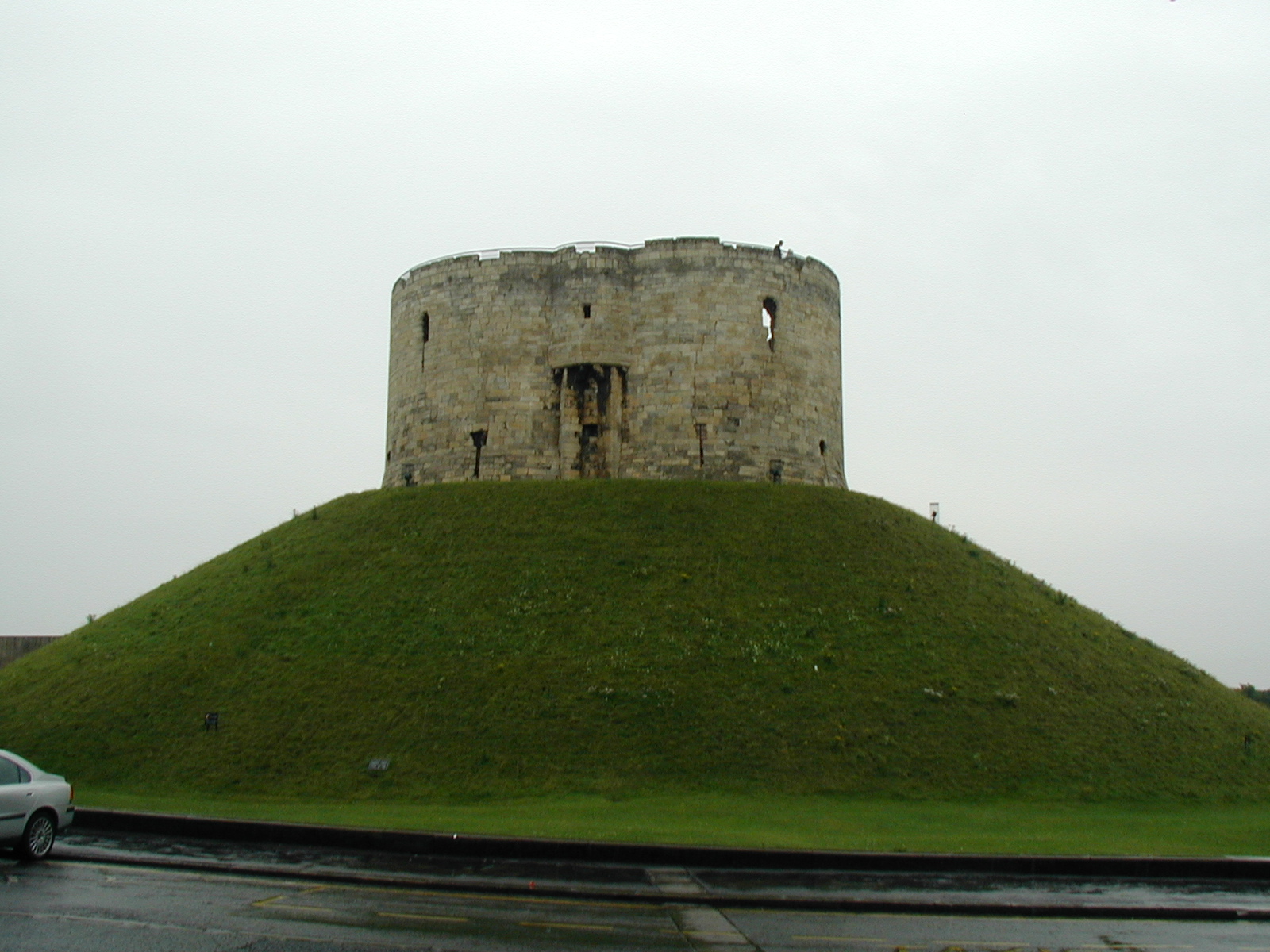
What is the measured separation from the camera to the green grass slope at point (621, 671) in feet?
62.9

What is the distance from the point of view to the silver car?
39.1 ft

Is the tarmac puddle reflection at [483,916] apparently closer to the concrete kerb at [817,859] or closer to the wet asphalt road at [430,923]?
the wet asphalt road at [430,923]

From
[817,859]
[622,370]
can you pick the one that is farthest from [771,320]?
[817,859]

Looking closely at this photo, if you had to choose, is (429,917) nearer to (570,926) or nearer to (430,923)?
(430,923)

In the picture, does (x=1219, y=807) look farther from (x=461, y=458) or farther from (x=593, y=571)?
(x=461, y=458)

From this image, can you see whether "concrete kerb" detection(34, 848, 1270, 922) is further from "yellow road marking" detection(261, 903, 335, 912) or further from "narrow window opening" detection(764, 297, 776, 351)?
"narrow window opening" detection(764, 297, 776, 351)

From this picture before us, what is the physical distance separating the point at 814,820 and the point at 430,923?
8289mm

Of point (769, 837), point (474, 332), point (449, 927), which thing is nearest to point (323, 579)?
point (474, 332)

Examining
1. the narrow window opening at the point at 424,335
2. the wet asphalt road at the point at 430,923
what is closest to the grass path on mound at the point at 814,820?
the wet asphalt road at the point at 430,923

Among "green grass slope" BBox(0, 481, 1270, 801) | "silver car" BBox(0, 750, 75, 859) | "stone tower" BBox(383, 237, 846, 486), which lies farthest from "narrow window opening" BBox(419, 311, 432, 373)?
"silver car" BBox(0, 750, 75, 859)

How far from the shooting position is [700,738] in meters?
19.6

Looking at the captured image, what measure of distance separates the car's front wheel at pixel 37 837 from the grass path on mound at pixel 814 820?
3.26 meters

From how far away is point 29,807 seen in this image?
39.9 feet

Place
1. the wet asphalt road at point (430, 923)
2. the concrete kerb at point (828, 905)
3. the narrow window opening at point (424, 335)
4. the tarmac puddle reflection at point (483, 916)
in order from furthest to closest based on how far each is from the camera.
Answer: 1. the narrow window opening at point (424, 335)
2. the concrete kerb at point (828, 905)
3. the tarmac puddle reflection at point (483, 916)
4. the wet asphalt road at point (430, 923)
